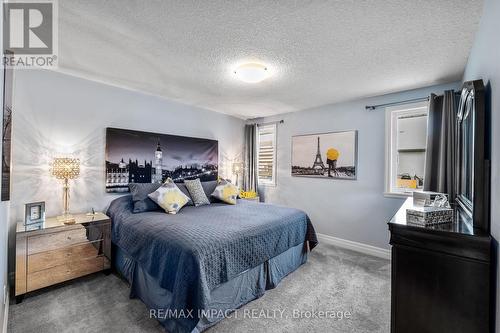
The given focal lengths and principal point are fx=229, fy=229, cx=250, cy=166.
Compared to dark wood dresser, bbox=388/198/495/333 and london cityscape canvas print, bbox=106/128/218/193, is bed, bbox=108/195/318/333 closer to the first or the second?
london cityscape canvas print, bbox=106/128/218/193

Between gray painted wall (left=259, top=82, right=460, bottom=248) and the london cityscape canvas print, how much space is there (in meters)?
1.71

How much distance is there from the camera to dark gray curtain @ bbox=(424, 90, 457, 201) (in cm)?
261

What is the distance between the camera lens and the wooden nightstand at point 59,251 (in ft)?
7.15

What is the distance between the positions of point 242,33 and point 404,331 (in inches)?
91.8

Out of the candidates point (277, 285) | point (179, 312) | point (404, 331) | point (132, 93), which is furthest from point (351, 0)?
point (132, 93)

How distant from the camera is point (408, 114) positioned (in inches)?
129

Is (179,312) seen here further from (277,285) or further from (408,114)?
(408,114)

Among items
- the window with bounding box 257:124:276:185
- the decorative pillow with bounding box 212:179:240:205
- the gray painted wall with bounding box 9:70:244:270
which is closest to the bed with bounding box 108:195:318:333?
the gray painted wall with bounding box 9:70:244:270

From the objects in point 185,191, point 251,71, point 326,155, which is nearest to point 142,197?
point 185,191

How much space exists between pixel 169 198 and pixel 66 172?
117 cm

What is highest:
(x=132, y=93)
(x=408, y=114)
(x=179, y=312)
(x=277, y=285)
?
(x=132, y=93)

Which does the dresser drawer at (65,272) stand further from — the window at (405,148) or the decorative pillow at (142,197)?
the window at (405,148)

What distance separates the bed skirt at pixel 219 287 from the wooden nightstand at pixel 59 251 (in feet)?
0.76

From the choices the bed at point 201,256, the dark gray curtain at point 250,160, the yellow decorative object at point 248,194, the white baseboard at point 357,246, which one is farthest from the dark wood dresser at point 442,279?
the dark gray curtain at point 250,160
